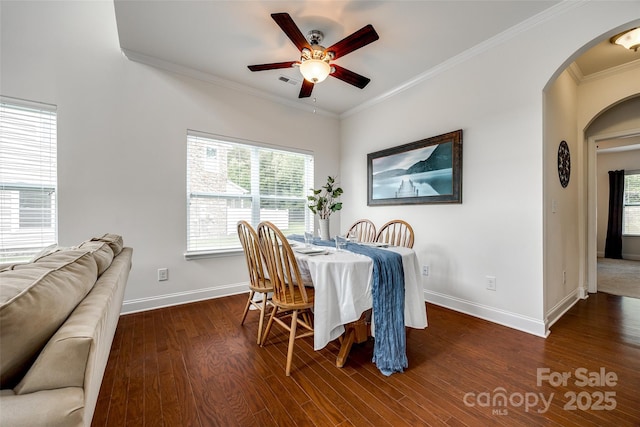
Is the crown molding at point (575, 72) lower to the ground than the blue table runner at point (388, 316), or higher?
higher

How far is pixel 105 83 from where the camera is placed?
2.65m

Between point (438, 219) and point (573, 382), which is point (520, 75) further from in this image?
point (573, 382)

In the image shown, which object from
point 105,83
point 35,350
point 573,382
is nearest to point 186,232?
point 105,83

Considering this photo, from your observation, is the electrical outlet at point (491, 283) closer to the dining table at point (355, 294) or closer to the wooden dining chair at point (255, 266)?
the dining table at point (355, 294)

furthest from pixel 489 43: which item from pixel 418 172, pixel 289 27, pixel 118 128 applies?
pixel 118 128

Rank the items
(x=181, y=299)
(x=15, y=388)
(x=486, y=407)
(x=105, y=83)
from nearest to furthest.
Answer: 1. (x=15, y=388)
2. (x=486, y=407)
3. (x=105, y=83)
4. (x=181, y=299)

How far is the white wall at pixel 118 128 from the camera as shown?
7.88 ft

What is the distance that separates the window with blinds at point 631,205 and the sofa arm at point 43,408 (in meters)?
9.27

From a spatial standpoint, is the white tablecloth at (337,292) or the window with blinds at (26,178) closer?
the white tablecloth at (337,292)

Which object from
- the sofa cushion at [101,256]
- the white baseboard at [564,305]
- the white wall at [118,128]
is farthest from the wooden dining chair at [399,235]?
the sofa cushion at [101,256]

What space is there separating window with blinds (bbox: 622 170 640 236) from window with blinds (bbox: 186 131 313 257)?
7.43 metres

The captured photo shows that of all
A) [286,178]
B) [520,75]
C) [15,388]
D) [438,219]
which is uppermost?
[520,75]

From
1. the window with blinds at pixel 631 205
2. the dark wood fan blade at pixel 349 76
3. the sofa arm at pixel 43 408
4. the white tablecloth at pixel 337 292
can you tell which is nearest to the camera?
the sofa arm at pixel 43 408

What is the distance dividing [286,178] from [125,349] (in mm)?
2631
